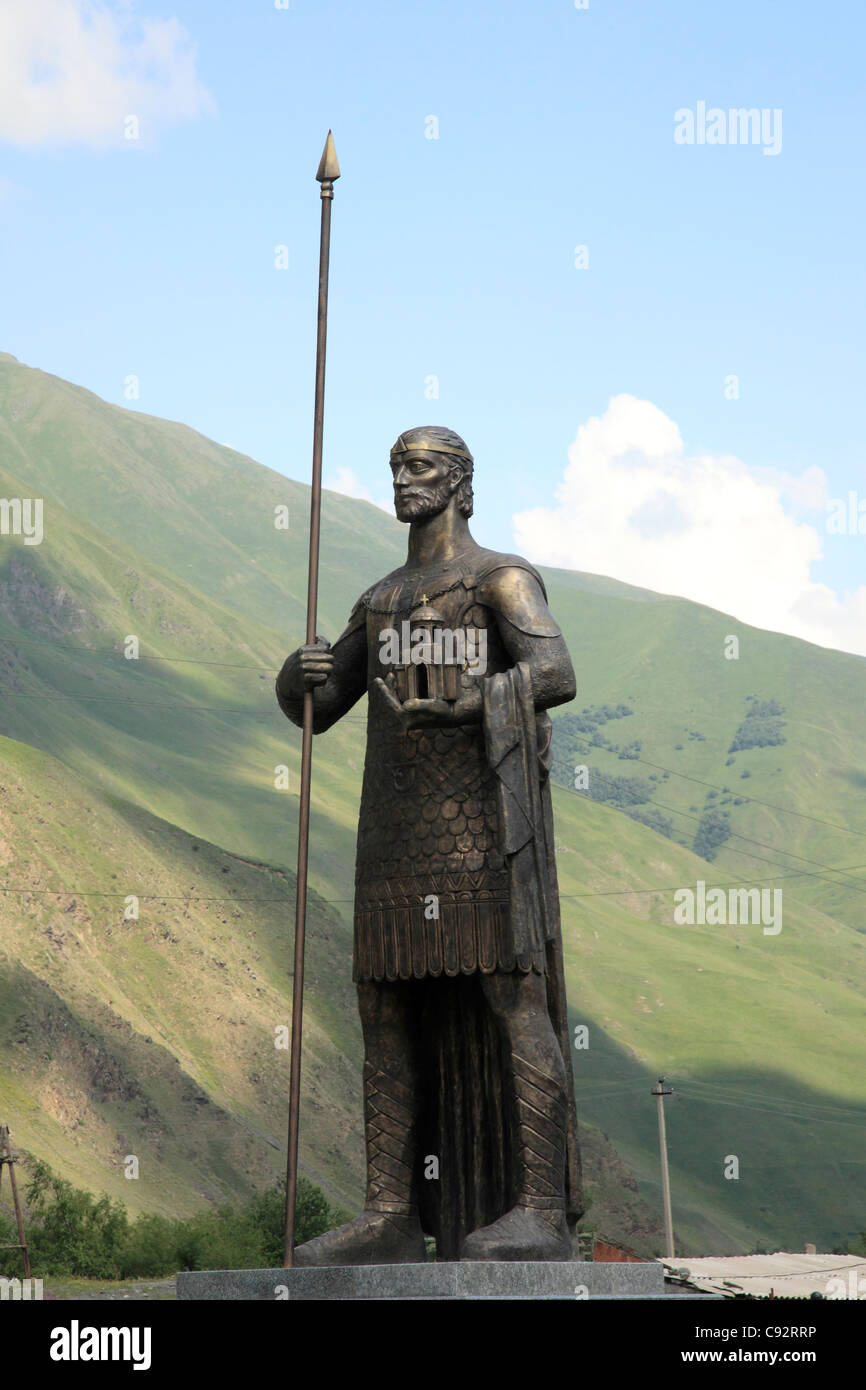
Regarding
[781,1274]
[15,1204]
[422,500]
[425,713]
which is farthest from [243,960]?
[425,713]

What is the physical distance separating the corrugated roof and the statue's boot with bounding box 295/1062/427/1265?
25.6m

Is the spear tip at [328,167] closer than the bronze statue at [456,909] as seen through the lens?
No

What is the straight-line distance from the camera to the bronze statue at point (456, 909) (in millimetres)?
9289

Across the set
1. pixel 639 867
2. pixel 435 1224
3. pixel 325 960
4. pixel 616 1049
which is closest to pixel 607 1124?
pixel 616 1049

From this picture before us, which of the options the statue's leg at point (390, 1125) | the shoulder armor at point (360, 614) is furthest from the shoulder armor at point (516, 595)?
the statue's leg at point (390, 1125)

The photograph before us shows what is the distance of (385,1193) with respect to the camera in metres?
9.66

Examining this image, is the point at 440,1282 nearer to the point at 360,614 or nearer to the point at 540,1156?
the point at 540,1156

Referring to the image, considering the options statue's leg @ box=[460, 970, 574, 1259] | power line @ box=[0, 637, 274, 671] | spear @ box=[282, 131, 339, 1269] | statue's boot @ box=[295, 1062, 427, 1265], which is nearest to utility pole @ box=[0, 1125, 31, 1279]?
statue's boot @ box=[295, 1062, 427, 1265]

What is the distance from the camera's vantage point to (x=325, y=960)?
84.8 meters

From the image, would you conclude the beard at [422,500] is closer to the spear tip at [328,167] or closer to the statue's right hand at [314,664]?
the statue's right hand at [314,664]

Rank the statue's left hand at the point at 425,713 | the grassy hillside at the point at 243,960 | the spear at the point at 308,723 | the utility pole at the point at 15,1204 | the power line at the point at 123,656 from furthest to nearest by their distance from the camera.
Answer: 1. the power line at the point at 123,656
2. the grassy hillside at the point at 243,960
3. the utility pole at the point at 15,1204
4. the statue's left hand at the point at 425,713
5. the spear at the point at 308,723

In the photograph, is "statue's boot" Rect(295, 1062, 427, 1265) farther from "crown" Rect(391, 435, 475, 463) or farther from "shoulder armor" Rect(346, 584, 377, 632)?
"crown" Rect(391, 435, 475, 463)

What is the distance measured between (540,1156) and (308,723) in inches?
113

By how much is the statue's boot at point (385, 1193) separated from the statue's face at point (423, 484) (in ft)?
10.9
